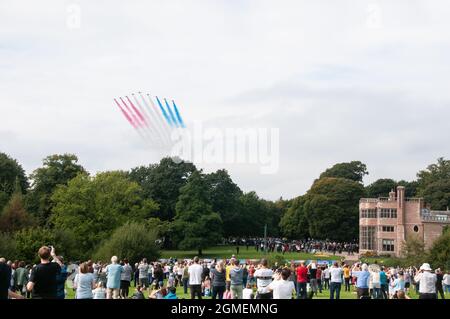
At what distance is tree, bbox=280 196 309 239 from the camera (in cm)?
12762

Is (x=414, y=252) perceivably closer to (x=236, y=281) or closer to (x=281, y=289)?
(x=236, y=281)

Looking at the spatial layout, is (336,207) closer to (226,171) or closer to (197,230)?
(226,171)

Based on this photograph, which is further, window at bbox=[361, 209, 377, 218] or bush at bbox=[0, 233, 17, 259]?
window at bbox=[361, 209, 377, 218]

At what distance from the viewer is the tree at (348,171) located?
145250 millimetres

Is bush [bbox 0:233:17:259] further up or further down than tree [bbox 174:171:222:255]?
further down

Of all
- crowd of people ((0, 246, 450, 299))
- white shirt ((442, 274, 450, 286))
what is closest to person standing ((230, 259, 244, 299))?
crowd of people ((0, 246, 450, 299))

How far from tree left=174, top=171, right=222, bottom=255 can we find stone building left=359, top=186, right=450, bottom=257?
22.3 m

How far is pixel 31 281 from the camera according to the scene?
13586 millimetres

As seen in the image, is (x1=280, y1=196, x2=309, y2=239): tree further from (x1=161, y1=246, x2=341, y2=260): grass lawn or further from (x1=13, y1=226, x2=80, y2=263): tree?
(x1=13, y1=226, x2=80, y2=263): tree

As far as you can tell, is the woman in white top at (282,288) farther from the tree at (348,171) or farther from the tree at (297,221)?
the tree at (348,171)

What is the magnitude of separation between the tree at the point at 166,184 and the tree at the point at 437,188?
4126 cm

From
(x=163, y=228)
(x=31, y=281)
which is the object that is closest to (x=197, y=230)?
(x=163, y=228)

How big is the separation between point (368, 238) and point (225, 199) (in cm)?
2832
